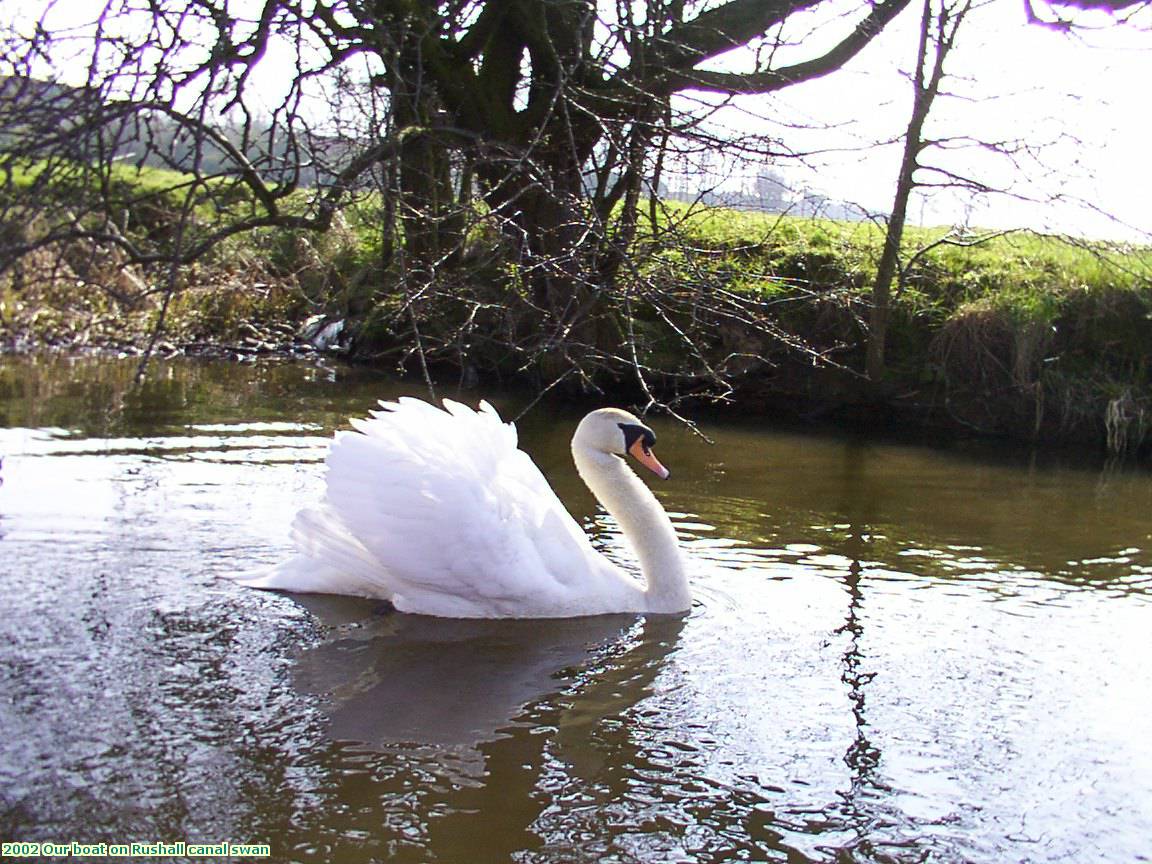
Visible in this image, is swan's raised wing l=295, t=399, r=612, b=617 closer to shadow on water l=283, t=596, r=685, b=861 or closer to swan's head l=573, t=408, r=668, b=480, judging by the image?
shadow on water l=283, t=596, r=685, b=861

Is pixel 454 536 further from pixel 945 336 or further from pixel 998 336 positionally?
pixel 998 336

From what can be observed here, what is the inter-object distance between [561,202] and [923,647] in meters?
2.66

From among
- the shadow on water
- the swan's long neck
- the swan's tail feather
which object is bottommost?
the shadow on water

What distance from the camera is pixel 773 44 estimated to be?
5793 mm

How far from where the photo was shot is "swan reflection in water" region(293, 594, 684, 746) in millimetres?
4969

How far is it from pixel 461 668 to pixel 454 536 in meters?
0.70

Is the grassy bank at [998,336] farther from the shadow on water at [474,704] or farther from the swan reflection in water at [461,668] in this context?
the shadow on water at [474,704]

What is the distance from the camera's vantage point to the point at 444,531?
20.0ft

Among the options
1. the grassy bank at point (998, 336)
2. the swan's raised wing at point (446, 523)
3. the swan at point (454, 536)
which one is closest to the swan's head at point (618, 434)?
the swan at point (454, 536)

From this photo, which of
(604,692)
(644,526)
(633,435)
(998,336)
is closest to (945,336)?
(998,336)

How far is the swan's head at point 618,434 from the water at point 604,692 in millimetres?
787

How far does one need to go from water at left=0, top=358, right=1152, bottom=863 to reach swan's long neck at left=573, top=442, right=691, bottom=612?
27cm

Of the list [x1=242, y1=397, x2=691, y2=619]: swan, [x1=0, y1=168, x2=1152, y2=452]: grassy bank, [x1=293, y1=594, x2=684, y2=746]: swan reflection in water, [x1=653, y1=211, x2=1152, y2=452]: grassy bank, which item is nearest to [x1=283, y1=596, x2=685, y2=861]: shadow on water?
[x1=293, y1=594, x2=684, y2=746]: swan reflection in water

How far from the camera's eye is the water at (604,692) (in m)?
4.14
